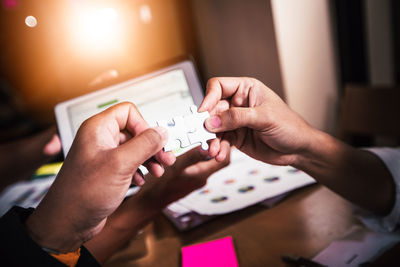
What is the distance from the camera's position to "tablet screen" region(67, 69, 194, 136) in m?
0.88

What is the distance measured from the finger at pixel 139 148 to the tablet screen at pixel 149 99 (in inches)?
14.7

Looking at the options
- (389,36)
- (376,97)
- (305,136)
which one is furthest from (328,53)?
(305,136)

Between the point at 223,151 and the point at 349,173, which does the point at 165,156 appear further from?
the point at 349,173

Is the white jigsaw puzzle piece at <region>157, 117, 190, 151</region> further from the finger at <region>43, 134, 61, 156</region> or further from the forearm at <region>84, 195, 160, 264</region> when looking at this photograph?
the finger at <region>43, 134, 61, 156</region>

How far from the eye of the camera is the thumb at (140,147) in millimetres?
461

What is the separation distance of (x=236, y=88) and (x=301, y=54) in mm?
768

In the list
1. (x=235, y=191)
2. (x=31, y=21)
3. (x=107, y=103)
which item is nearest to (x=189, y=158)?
(x=235, y=191)

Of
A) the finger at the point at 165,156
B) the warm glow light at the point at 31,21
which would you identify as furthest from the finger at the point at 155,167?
the warm glow light at the point at 31,21

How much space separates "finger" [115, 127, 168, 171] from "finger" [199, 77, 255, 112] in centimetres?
17

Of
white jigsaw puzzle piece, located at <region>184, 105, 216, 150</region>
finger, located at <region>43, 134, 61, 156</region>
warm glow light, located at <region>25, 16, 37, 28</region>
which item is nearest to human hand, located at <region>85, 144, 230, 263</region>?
white jigsaw puzzle piece, located at <region>184, 105, 216, 150</region>

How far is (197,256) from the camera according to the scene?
69 cm

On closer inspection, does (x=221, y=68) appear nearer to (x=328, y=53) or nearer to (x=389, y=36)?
(x=328, y=53)

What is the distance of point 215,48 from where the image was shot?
1854 millimetres

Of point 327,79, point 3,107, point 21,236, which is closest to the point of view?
point 21,236
